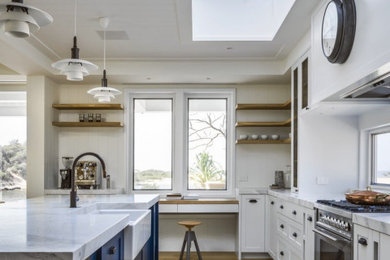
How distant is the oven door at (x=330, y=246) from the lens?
2486 mm

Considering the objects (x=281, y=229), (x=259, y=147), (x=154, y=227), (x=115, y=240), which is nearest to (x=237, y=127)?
(x=259, y=147)

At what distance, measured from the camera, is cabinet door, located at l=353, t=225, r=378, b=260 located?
2.14 metres

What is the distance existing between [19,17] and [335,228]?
2314 mm

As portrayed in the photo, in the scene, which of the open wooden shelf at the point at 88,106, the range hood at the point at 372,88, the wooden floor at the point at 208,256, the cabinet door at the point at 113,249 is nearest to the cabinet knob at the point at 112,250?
the cabinet door at the point at 113,249

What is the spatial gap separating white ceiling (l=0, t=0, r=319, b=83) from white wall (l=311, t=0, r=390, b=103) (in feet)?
2.10

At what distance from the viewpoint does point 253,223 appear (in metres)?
5.02

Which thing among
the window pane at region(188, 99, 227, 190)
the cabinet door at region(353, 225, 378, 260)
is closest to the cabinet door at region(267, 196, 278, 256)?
the window pane at region(188, 99, 227, 190)

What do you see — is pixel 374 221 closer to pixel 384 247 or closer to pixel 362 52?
pixel 384 247

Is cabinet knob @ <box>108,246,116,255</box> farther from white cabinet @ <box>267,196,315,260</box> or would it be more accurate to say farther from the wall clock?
the wall clock

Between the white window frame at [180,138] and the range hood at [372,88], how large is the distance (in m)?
2.68

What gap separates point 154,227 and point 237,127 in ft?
7.38

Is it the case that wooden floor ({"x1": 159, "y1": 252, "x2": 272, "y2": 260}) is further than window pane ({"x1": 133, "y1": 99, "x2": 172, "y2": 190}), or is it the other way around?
window pane ({"x1": 133, "y1": 99, "x2": 172, "y2": 190})

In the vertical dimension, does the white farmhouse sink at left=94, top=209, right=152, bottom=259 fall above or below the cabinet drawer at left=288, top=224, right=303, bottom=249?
above

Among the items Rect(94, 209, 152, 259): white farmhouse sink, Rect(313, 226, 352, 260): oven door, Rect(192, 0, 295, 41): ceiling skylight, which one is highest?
Rect(192, 0, 295, 41): ceiling skylight
